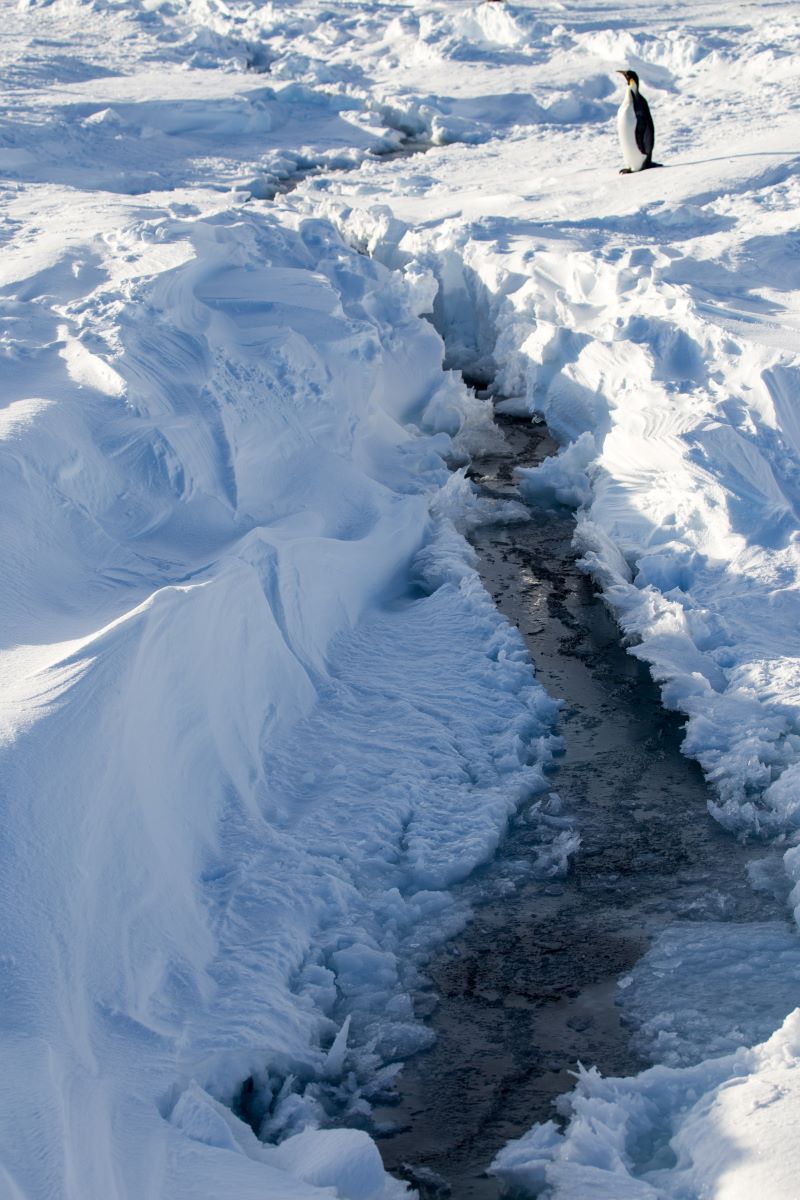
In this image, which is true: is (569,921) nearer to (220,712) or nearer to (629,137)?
(220,712)

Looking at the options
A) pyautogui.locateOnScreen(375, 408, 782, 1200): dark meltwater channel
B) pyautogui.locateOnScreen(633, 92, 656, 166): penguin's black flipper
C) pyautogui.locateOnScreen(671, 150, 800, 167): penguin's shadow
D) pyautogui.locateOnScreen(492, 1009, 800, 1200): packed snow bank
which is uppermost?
pyautogui.locateOnScreen(633, 92, 656, 166): penguin's black flipper

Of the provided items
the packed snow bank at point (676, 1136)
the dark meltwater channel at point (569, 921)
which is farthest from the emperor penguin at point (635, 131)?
the packed snow bank at point (676, 1136)

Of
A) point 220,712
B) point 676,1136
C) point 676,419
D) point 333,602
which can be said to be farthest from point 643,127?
point 676,1136

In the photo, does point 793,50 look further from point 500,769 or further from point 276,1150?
point 276,1150

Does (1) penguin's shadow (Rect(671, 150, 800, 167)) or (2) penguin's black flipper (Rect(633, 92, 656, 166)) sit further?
(2) penguin's black flipper (Rect(633, 92, 656, 166))

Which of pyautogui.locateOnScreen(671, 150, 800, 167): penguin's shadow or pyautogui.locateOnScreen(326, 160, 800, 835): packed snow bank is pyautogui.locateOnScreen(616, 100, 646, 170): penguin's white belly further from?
pyautogui.locateOnScreen(326, 160, 800, 835): packed snow bank

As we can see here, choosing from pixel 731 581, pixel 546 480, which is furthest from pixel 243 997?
pixel 546 480

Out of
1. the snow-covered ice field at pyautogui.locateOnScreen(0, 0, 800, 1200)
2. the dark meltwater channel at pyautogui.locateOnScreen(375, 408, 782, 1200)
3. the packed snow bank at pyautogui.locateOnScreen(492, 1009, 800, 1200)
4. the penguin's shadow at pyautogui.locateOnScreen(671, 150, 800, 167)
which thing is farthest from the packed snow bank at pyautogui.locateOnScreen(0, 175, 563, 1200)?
the penguin's shadow at pyautogui.locateOnScreen(671, 150, 800, 167)
